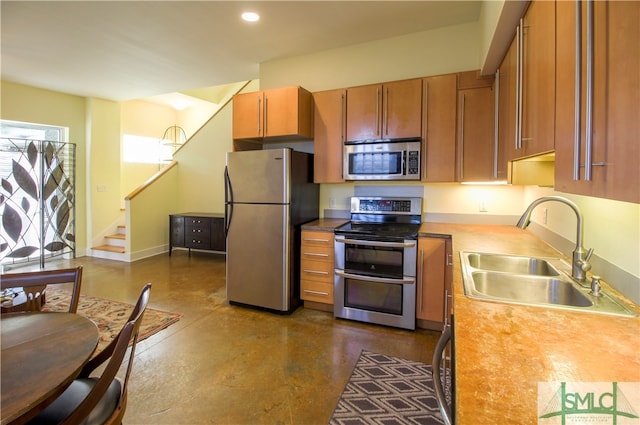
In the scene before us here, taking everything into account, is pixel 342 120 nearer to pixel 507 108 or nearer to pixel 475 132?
pixel 475 132

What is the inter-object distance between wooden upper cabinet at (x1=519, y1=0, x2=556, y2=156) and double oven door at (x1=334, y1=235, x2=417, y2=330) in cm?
137

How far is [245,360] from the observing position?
2.37m

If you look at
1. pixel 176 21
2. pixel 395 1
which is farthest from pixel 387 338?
pixel 176 21

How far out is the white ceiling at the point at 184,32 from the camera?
2787 mm

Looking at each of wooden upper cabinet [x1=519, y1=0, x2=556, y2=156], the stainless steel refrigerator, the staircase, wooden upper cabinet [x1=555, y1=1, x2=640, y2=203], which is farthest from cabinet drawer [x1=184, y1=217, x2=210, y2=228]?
wooden upper cabinet [x1=555, y1=1, x2=640, y2=203]

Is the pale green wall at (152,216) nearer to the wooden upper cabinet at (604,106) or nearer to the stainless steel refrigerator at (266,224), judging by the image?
the stainless steel refrigerator at (266,224)

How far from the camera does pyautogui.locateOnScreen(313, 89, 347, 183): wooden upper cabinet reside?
3264 millimetres

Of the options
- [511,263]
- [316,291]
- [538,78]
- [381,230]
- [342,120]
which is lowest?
[316,291]

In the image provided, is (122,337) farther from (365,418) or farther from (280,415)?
(365,418)

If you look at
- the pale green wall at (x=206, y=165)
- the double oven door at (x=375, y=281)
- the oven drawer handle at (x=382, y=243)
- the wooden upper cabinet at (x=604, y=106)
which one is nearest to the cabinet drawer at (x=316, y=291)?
the double oven door at (x=375, y=281)

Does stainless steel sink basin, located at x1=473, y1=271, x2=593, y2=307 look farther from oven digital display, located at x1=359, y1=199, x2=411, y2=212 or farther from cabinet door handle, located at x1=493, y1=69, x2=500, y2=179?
oven digital display, located at x1=359, y1=199, x2=411, y2=212

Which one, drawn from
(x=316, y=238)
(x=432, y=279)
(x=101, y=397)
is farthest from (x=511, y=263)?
(x=101, y=397)

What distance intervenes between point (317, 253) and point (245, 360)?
117cm

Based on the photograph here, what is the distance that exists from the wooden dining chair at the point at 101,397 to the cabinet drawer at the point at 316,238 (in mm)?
1884
